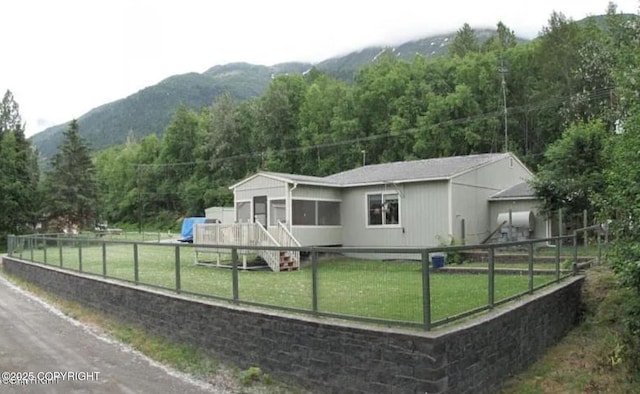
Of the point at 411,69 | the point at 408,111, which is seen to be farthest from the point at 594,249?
the point at 411,69

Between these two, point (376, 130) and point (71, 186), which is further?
point (376, 130)

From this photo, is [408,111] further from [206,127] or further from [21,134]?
[21,134]

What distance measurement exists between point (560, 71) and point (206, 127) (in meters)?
43.7

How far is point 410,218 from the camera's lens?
63.4ft

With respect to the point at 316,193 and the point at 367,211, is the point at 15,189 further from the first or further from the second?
the point at 367,211

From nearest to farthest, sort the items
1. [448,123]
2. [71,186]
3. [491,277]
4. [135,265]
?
1. [491,277]
2. [135,265]
3. [448,123]
4. [71,186]

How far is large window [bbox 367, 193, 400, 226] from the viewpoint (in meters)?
19.7

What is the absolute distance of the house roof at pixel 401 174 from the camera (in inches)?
754

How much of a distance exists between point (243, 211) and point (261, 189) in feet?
4.34

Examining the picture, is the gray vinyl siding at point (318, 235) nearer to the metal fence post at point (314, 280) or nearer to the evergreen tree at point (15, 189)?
the metal fence post at point (314, 280)

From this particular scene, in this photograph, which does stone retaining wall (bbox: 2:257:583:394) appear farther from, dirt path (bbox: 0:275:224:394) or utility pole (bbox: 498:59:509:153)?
utility pole (bbox: 498:59:509:153)

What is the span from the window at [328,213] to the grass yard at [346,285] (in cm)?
1018

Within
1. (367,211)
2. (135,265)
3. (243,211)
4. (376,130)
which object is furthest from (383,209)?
(376,130)

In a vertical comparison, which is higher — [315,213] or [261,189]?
[261,189]
